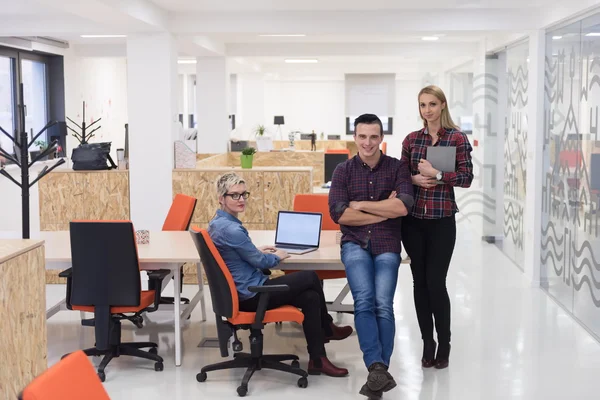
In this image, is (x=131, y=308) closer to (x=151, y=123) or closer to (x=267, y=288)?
(x=267, y=288)

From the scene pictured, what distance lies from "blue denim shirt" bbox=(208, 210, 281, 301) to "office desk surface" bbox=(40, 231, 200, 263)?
0.40 m

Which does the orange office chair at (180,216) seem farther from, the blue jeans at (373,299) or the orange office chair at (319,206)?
the blue jeans at (373,299)

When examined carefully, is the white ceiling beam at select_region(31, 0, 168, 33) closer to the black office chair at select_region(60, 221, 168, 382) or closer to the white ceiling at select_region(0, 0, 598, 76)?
the white ceiling at select_region(0, 0, 598, 76)

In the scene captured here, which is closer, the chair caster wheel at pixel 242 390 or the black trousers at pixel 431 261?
the chair caster wheel at pixel 242 390

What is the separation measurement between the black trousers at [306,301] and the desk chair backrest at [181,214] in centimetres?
174

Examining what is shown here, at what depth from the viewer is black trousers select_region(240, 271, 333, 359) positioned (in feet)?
15.5

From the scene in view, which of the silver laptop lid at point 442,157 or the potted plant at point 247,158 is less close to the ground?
the silver laptop lid at point 442,157

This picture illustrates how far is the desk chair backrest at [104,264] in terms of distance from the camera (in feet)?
15.9

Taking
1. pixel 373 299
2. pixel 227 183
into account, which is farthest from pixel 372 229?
pixel 227 183

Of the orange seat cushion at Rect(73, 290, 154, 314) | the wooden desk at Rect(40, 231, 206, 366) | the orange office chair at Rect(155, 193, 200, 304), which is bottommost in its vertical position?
the orange seat cushion at Rect(73, 290, 154, 314)

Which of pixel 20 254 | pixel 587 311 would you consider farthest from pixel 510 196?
pixel 20 254

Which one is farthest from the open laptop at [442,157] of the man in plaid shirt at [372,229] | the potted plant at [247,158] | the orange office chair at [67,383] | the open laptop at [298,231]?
the potted plant at [247,158]

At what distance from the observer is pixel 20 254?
3309 millimetres

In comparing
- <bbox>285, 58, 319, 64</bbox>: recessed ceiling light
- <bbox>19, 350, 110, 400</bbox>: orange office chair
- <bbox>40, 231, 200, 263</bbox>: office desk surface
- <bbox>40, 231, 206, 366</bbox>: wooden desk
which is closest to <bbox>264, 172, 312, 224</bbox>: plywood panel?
<bbox>40, 231, 200, 263</bbox>: office desk surface
